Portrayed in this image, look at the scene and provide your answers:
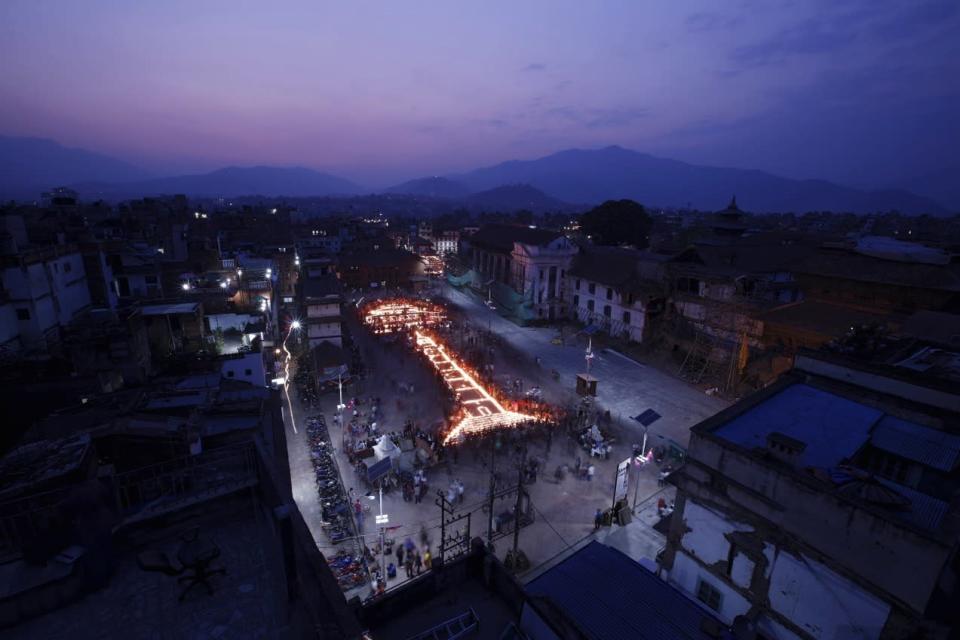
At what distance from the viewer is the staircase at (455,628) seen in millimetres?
8305

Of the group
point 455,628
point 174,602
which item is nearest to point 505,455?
point 455,628

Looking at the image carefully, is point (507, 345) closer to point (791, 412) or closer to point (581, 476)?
point (581, 476)

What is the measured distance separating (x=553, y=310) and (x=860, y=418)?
120 ft

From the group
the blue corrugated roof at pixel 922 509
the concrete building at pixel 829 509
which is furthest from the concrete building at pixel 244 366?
the blue corrugated roof at pixel 922 509

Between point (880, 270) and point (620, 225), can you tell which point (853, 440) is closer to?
point (880, 270)

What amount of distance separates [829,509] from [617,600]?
17.3 ft

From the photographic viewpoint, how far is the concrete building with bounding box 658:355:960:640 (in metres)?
9.33

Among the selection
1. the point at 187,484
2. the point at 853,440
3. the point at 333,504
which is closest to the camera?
the point at 187,484

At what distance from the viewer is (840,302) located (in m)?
32.5

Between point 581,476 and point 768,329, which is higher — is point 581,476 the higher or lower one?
the lower one

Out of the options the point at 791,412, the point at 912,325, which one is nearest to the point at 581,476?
the point at 791,412

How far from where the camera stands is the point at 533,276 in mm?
50562

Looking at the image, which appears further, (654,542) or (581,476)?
(581,476)

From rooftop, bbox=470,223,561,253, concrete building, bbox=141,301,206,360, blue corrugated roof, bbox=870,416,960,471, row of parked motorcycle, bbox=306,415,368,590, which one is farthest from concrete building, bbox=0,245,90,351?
rooftop, bbox=470,223,561,253
